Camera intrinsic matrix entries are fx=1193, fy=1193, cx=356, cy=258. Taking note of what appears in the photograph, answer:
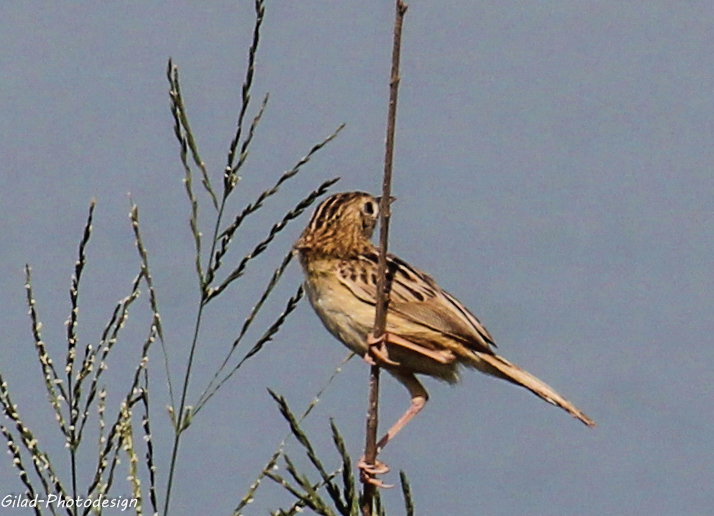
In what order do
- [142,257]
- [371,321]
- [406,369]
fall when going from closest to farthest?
[142,257]
[371,321]
[406,369]

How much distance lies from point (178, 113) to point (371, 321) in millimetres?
1954

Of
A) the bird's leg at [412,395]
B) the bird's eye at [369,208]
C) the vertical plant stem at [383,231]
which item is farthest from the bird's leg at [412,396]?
the vertical plant stem at [383,231]

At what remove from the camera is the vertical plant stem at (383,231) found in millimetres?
3049

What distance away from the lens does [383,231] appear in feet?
10.9

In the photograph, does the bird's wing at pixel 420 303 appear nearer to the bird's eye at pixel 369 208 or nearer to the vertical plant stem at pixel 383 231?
the bird's eye at pixel 369 208

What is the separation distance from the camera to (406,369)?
5.40 m

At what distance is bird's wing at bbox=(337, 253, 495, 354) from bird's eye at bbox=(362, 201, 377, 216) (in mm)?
437

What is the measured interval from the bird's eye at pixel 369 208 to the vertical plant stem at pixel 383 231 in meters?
2.01

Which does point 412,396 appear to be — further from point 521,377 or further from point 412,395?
point 521,377

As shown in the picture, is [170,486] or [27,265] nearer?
[170,486]

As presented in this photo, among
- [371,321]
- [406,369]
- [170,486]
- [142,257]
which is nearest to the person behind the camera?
[170,486]

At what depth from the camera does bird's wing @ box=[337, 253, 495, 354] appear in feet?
16.7

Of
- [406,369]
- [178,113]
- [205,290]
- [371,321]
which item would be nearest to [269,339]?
[205,290]

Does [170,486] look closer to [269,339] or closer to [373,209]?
[269,339]
